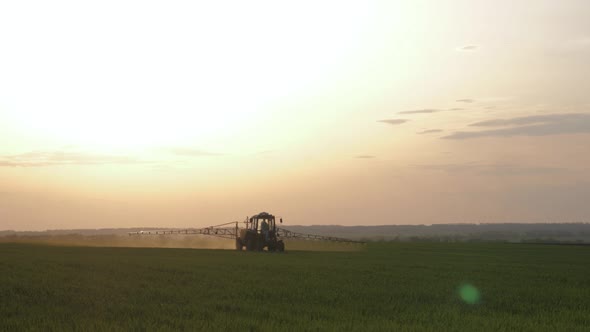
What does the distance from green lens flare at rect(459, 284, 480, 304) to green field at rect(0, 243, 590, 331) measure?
0.23 feet

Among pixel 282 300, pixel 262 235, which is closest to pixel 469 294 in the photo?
pixel 282 300

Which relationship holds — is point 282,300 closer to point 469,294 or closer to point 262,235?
point 469,294

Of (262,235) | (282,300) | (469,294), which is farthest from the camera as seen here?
(262,235)

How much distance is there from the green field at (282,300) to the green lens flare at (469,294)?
69 mm

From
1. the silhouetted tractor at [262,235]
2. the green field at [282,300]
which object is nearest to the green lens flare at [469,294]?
the green field at [282,300]

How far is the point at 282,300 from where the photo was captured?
75.1 feet

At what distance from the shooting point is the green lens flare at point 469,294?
23777 millimetres

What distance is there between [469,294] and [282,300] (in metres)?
7.08

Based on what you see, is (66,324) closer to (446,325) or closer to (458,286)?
(446,325)

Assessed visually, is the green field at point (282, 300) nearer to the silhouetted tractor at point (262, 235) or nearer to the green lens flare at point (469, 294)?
the green lens flare at point (469, 294)

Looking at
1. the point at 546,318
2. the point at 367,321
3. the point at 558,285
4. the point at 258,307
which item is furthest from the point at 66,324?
the point at 558,285

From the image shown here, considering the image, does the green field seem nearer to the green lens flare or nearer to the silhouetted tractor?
the green lens flare

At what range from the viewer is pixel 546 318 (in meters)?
19.7

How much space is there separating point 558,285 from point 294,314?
15380 mm
